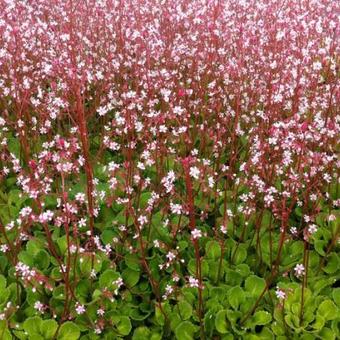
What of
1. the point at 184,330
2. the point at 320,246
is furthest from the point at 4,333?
the point at 320,246

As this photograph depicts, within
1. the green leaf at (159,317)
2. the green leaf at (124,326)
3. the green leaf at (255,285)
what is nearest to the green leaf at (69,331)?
the green leaf at (124,326)

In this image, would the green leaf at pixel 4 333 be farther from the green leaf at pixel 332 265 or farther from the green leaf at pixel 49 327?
the green leaf at pixel 332 265

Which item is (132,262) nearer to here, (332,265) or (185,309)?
(185,309)

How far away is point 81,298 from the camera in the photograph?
2.78 metres

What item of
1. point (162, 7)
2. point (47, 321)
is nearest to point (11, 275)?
point (47, 321)

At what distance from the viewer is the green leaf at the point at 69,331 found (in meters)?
2.59

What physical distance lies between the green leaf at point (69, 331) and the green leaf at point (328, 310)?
1347 millimetres

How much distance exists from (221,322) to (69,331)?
2.72 ft

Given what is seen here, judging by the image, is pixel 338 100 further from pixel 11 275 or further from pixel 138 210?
pixel 11 275

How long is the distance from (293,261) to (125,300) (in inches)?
42.3

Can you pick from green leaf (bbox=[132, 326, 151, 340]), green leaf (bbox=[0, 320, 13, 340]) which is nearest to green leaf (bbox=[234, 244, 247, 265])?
green leaf (bbox=[132, 326, 151, 340])

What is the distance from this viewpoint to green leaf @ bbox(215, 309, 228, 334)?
2.65 metres

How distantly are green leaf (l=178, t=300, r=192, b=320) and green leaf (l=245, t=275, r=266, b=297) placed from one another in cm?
39

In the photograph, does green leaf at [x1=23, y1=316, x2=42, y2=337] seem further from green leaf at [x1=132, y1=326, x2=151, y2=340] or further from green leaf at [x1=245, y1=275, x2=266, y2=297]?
green leaf at [x1=245, y1=275, x2=266, y2=297]
